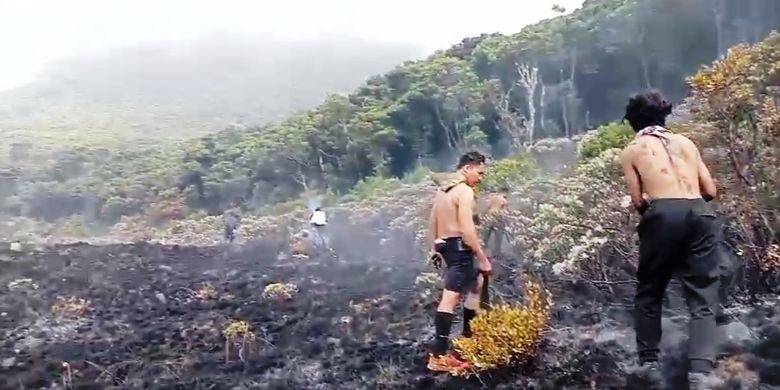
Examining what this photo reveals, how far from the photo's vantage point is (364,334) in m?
4.88

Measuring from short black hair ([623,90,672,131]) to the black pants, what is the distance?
1.03 ft

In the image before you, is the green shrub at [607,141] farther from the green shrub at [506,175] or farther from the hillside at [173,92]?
the hillside at [173,92]

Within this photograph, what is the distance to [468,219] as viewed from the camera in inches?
140

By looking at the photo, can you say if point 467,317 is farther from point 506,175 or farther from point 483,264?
point 506,175

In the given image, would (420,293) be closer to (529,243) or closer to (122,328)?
(529,243)

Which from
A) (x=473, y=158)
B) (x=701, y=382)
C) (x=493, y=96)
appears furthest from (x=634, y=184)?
(x=493, y=96)

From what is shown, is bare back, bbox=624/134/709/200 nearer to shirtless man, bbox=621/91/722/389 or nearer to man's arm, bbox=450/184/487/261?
shirtless man, bbox=621/91/722/389

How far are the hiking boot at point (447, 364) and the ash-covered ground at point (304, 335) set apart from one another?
4 cm

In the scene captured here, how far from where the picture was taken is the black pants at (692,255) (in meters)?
2.54

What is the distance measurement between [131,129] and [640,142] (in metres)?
42.2

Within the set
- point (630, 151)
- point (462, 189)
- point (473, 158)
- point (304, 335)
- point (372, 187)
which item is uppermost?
point (630, 151)

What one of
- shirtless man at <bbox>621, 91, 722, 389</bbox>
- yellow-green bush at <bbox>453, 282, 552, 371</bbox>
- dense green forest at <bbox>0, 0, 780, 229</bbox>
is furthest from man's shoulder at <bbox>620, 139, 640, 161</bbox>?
dense green forest at <bbox>0, 0, 780, 229</bbox>

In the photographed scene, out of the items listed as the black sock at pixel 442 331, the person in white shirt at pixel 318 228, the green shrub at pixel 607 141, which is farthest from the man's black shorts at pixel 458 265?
the person in white shirt at pixel 318 228

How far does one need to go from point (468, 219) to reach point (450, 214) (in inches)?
3.4
